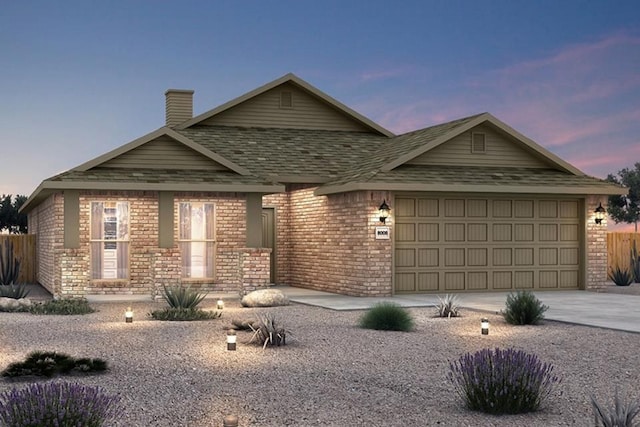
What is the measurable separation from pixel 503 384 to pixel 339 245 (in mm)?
14610

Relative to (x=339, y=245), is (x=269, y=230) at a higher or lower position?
higher

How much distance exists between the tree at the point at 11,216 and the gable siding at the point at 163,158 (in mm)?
28483

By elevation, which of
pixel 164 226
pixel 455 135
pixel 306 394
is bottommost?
pixel 306 394

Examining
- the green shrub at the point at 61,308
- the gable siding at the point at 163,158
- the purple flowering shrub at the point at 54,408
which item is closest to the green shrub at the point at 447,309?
the green shrub at the point at 61,308

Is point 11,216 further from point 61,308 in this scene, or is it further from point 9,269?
point 61,308

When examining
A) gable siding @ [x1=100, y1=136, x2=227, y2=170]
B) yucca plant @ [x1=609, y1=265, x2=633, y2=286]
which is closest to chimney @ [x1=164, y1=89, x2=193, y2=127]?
gable siding @ [x1=100, y1=136, x2=227, y2=170]

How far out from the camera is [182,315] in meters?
16.8

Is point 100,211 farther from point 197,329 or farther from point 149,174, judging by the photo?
point 197,329

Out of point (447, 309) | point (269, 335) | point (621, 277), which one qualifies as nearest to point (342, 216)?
point (447, 309)

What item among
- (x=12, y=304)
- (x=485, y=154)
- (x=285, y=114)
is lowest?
(x=12, y=304)

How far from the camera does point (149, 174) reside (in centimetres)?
2205

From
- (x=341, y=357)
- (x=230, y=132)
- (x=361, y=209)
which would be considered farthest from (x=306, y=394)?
(x=230, y=132)

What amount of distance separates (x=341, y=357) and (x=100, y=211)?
38.3ft

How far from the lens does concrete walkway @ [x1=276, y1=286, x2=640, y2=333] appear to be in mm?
16516
